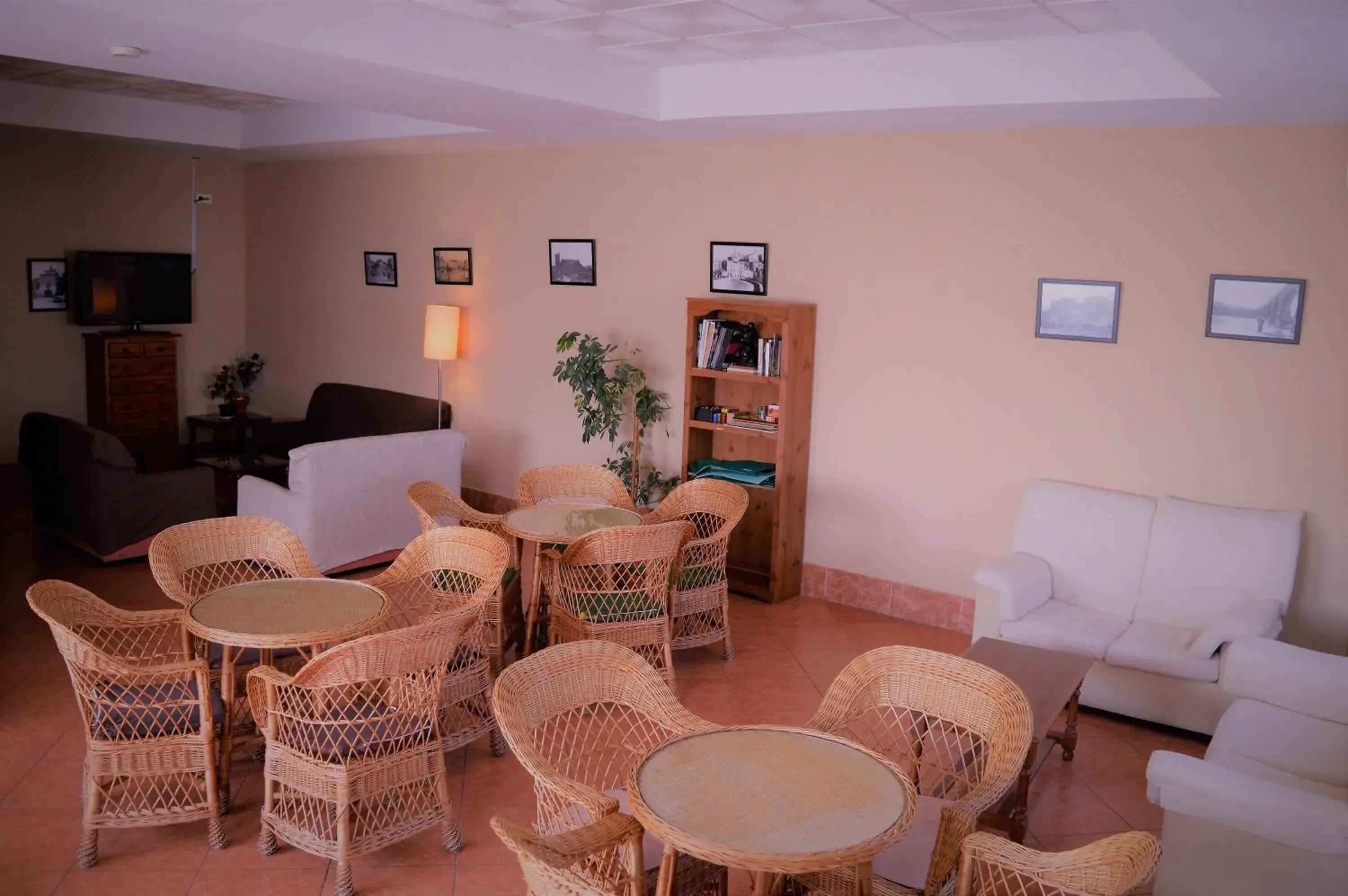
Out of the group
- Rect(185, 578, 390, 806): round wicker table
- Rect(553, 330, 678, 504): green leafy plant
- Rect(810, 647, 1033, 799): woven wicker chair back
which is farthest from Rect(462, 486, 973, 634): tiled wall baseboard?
Rect(185, 578, 390, 806): round wicker table

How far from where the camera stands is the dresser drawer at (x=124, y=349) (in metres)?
9.77

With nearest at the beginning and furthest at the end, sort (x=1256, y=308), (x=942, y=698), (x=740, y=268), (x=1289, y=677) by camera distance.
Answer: (x=942, y=698) < (x=1289, y=677) < (x=1256, y=308) < (x=740, y=268)

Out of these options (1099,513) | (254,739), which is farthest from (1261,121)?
(254,739)

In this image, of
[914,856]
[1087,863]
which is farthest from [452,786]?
[1087,863]

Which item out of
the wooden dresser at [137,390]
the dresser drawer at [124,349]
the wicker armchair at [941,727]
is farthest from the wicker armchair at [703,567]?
the dresser drawer at [124,349]

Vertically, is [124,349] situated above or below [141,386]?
above

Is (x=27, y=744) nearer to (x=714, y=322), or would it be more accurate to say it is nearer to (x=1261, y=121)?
(x=714, y=322)

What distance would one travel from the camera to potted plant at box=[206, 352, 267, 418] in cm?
1069

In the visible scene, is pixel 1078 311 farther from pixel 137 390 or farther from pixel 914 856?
pixel 137 390

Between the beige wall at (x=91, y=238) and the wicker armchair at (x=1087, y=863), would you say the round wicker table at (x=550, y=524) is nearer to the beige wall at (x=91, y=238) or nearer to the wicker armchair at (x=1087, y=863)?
the wicker armchair at (x=1087, y=863)

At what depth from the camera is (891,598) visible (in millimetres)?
6672

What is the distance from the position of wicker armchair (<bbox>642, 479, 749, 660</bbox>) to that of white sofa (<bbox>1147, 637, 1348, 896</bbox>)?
243 centimetres

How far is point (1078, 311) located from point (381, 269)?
5.94 meters

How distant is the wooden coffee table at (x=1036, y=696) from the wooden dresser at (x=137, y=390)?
25.7ft
